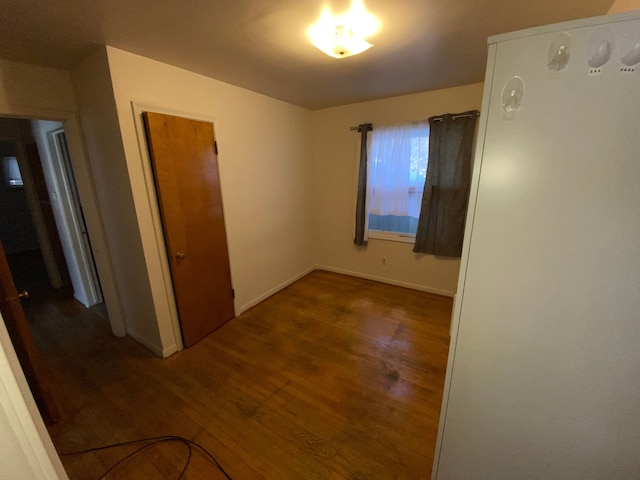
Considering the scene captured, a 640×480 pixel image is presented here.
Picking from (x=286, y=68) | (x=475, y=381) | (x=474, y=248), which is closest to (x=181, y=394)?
(x=475, y=381)

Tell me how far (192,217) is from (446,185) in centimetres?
274

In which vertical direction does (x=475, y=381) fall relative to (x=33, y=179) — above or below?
below

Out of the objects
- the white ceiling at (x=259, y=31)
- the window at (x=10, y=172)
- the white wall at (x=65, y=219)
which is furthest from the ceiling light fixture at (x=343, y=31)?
the window at (x=10, y=172)

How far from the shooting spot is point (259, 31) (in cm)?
152

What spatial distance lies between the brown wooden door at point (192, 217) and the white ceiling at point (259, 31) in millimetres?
489

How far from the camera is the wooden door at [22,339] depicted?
1.39m

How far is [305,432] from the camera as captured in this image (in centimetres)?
152

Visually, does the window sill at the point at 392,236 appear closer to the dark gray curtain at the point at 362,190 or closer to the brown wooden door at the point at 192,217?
the dark gray curtain at the point at 362,190

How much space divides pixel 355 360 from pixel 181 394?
1355 millimetres

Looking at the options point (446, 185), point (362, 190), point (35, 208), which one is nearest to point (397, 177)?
point (362, 190)

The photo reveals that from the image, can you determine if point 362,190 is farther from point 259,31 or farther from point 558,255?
point 558,255

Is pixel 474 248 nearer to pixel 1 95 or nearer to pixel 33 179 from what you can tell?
pixel 1 95

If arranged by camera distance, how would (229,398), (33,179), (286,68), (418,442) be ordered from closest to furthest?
(418,442) → (229,398) → (286,68) → (33,179)

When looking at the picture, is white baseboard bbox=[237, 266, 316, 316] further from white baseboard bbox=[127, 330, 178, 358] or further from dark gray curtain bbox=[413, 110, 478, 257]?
dark gray curtain bbox=[413, 110, 478, 257]
